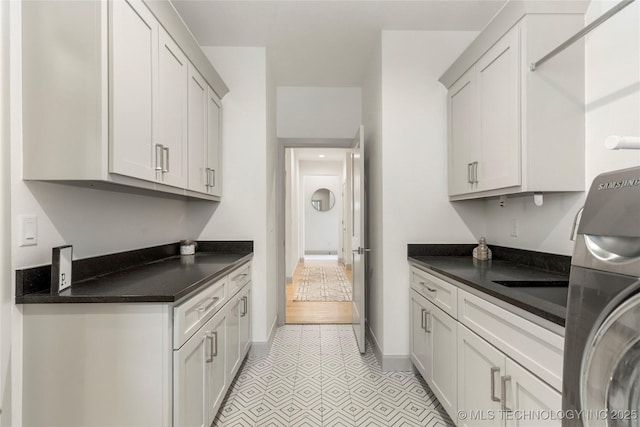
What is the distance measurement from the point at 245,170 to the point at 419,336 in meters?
1.90

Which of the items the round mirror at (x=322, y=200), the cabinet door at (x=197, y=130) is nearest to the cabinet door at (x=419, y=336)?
the cabinet door at (x=197, y=130)

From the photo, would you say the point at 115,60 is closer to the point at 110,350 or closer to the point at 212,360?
the point at 110,350

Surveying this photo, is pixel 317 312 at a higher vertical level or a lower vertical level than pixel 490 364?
lower

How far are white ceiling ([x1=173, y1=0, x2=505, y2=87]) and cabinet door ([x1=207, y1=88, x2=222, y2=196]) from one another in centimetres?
54

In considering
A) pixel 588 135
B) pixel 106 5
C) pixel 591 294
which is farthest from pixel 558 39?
pixel 106 5

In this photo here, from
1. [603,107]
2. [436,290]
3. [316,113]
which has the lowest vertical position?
[436,290]

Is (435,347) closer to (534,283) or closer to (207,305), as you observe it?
(534,283)

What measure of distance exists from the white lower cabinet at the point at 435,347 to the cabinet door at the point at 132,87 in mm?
1757

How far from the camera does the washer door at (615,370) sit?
0.66 metres

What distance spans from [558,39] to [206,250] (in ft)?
8.98

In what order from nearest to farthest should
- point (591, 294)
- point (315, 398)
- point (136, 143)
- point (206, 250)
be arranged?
point (591, 294), point (136, 143), point (315, 398), point (206, 250)

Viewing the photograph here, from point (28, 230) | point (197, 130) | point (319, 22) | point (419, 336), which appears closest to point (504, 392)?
point (419, 336)

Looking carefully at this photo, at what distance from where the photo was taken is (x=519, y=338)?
1.17m

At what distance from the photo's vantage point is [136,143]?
4.62 ft
